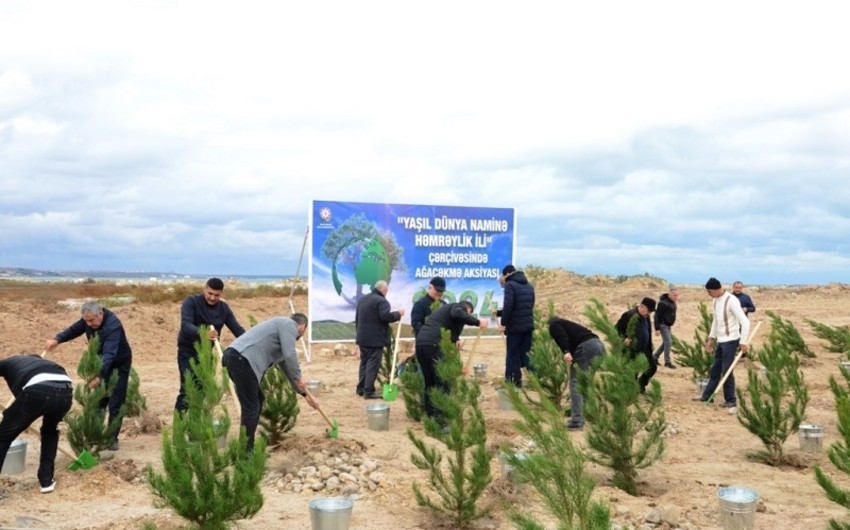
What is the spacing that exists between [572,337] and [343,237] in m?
6.88

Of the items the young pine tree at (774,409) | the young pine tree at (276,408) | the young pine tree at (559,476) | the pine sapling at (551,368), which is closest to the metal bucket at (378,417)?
the young pine tree at (276,408)

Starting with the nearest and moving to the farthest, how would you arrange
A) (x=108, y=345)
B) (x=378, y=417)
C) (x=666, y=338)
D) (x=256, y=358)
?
(x=256, y=358) < (x=108, y=345) < (x=378, y=417) < (x=666, y=338)

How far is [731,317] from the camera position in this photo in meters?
10.1

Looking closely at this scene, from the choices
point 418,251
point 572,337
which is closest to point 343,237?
point 418,251

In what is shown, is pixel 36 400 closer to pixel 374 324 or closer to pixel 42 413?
pixel 42 413

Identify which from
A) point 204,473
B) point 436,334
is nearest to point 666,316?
point 436,334

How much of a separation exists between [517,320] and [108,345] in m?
5.09

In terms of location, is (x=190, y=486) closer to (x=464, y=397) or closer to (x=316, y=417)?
(x=464, y=397)

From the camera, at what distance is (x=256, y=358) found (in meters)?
6.70

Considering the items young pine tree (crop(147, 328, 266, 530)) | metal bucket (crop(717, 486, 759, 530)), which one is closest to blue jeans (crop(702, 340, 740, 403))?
metal bucket (crop(717, 486, 759, 530))

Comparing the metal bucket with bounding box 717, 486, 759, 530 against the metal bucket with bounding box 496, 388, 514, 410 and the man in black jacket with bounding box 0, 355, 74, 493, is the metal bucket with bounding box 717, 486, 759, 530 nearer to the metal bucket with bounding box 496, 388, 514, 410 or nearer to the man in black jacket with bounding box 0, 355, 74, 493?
the metal bucket with bounding box 496, 388, 514, 410

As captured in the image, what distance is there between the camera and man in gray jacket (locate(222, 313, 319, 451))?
6.67 metres

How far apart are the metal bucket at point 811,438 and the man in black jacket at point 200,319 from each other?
5.60 m

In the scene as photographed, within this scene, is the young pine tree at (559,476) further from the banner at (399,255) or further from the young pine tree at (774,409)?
the banner at (399,255)
